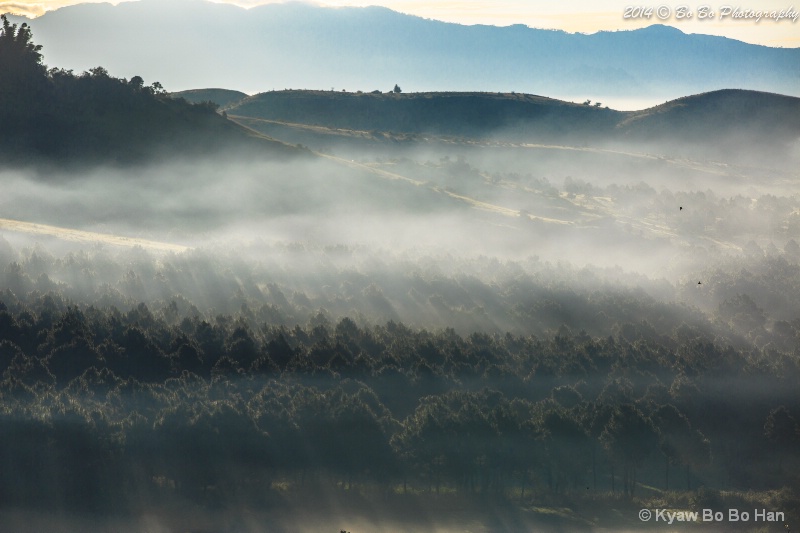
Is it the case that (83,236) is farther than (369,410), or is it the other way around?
(83,236)

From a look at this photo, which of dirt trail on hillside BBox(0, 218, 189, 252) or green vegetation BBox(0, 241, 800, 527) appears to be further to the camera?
dirt trail on hillside BBox(0, 218, 189, 252)

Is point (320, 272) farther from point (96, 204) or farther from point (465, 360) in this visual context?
point (96, 204)

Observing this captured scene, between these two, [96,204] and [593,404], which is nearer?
[593,404]

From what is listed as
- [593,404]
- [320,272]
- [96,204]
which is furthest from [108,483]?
[96,204]

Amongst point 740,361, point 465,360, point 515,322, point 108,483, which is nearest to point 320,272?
point 515,322

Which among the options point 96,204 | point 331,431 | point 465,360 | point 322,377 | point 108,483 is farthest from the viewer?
point 96,204

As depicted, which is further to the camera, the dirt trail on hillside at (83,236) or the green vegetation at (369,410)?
the dirt trail on hillside at (83,236)

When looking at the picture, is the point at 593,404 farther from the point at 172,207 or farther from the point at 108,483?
the point at 172,207

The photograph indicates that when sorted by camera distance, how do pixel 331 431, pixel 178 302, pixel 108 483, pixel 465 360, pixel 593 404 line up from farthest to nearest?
pixel 178 302 → pixel 465 360 → pixel 593 404 → pixel 331 431 → pixel 108 483

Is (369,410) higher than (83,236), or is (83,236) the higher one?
(83,236)

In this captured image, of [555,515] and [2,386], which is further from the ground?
[2,386]
